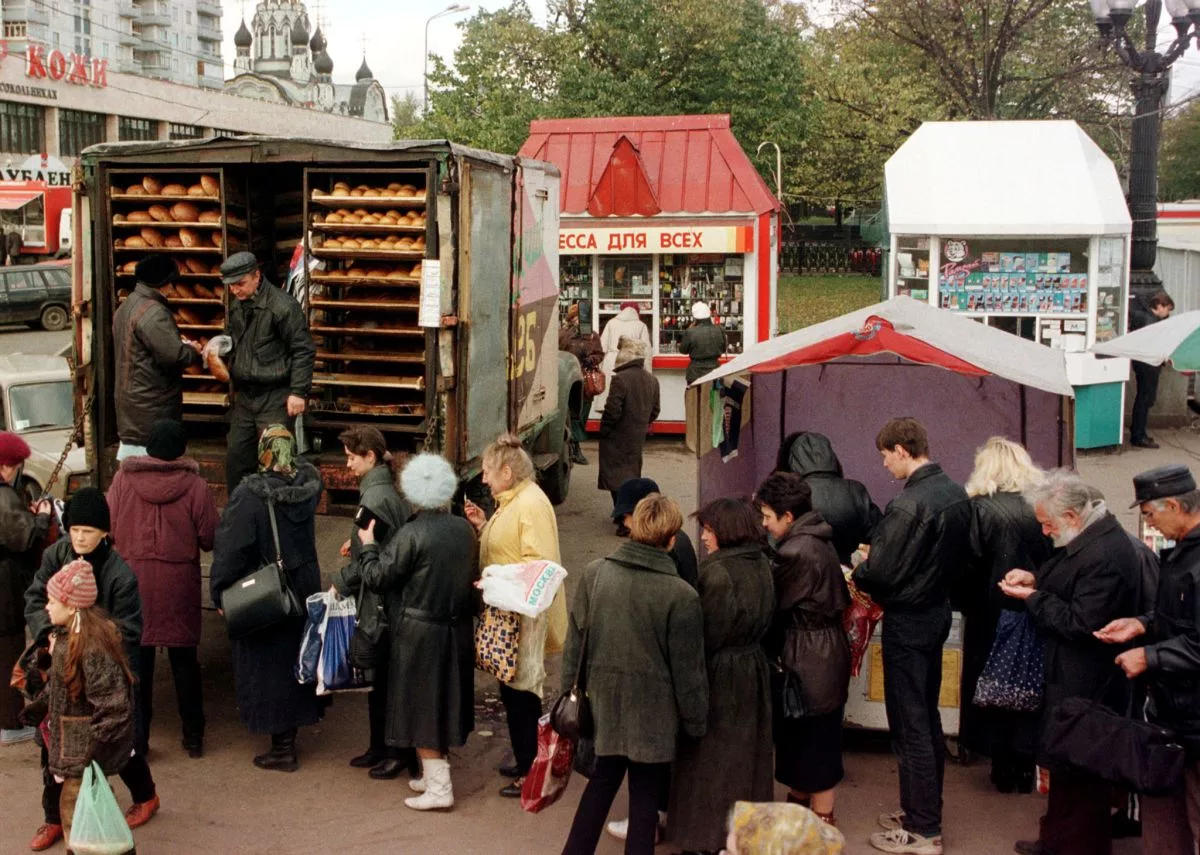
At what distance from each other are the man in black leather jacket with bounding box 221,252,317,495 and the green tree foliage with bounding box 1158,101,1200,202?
57748 millimetres

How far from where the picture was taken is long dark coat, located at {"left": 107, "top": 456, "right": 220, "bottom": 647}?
6.83 m

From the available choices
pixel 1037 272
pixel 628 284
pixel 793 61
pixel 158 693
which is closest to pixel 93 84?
pixel 793 61

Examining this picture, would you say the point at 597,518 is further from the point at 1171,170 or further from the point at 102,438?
the point at 1171,170

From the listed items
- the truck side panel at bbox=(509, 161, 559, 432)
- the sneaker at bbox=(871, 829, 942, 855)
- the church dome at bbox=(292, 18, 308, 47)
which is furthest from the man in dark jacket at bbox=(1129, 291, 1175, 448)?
the church dome at bbox=(292, 18, 308, 47)

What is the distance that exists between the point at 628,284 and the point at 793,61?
1732 centimetres

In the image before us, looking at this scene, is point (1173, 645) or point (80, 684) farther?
point (80, 684)

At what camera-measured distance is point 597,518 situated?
41.0 feet

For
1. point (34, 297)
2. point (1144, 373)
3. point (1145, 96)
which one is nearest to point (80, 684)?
point (1144, 373)

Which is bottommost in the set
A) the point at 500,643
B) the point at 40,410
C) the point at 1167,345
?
the point at 500,643

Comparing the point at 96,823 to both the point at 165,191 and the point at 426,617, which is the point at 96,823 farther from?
the point at 165,191

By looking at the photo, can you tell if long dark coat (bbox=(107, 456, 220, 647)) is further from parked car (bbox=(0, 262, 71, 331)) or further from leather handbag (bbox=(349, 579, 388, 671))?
parked car (bbox=(0, 262, 71, 331))

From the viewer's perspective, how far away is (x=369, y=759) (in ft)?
22.5

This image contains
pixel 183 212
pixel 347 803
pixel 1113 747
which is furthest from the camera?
pixel 183 212

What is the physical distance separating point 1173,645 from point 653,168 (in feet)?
38.1
